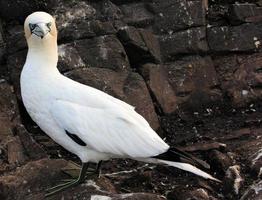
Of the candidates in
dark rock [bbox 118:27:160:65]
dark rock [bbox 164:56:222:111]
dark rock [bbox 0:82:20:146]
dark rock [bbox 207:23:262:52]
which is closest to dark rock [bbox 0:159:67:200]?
dark rock [bbox 0:82:20:146]

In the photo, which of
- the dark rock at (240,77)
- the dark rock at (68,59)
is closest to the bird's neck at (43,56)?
the dark rock at (68,59)

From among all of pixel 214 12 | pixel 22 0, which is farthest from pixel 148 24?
pixel 22 0

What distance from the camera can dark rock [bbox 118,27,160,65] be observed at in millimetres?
7512

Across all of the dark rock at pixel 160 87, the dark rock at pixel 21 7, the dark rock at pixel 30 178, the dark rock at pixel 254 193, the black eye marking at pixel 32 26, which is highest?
the black eye marking at pixel 32 26

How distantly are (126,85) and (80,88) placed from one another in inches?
71.2

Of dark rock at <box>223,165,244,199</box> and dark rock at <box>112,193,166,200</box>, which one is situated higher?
dark rock at <box>112,193,166,200</box>

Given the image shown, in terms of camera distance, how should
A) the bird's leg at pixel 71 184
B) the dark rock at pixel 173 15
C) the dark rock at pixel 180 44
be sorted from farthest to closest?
1. the dark rock at pixel 173 15
2. the dark rock at pixel 180 44
3. the bird's leg at pixel 71 184

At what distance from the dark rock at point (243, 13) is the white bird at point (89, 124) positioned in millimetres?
3475

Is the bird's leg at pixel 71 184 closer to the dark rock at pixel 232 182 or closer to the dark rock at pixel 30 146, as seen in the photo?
the dark rock at pixel 30 146

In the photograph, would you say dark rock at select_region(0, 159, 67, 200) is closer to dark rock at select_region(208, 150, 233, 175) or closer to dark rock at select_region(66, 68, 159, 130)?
dark rock at select_region(66, 68, 159, 130)

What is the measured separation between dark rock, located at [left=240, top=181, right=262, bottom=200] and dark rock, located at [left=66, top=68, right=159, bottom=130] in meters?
1.99

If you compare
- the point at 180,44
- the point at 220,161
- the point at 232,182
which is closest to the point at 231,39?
the point at 180,44

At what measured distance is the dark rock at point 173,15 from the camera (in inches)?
319

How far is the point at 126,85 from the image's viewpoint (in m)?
7.05
